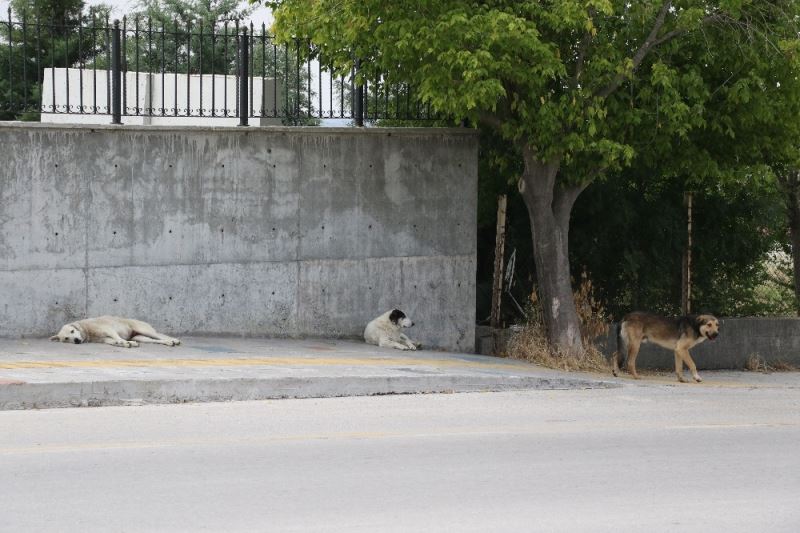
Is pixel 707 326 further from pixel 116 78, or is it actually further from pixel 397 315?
pixel 116 78

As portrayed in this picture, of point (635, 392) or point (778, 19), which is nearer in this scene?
point (635, 392)

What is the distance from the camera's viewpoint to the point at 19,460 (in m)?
8.73

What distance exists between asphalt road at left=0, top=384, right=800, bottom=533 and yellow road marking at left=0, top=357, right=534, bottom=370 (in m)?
1.44

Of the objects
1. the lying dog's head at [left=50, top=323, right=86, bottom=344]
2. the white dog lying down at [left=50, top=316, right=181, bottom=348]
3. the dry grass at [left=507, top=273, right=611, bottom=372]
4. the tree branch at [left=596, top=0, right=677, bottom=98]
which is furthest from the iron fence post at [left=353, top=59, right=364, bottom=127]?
the lying dog's head at [left=50, top=323, right=86, bottom=344]

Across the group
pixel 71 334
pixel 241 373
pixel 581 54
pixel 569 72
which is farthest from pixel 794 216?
pixel 71 334

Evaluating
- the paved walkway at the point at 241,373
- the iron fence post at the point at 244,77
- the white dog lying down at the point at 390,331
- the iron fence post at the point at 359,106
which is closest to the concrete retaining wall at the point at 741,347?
the paved walkway at the point at 241,373

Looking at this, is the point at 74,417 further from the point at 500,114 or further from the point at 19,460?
the point at 500,114

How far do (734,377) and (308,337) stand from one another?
20.8 ft

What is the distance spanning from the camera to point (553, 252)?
17.0m

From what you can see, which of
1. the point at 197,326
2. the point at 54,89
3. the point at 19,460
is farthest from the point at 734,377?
the point at 19,460

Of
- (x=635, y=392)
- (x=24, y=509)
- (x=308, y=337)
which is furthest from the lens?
(x=308, y=337)

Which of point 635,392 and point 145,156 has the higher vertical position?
point 145,156

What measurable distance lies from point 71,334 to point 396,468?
6893 mm

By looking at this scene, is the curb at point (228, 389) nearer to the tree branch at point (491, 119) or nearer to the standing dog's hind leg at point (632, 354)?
the standing dog's hind leg at point (632, 354)
